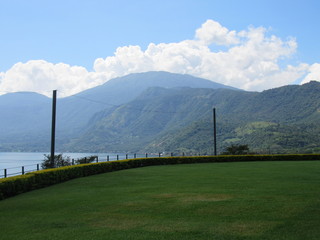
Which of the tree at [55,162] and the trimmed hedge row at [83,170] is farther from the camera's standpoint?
the tree at [55,162]

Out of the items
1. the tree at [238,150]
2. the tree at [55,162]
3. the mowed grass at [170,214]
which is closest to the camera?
the mowed grass at [170,214]

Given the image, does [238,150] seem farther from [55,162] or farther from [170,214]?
[170,214]

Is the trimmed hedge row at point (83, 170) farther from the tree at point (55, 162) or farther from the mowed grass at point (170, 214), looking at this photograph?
the tree at point (55, 162)

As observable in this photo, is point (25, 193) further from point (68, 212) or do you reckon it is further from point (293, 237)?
point (293, 237)

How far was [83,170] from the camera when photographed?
2436cm

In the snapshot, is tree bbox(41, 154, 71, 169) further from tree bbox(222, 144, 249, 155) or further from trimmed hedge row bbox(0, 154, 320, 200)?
tree bbox(222, 144, 249, 155)

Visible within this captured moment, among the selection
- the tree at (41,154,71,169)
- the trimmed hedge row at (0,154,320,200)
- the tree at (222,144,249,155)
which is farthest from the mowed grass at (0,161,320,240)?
the tree at (222,144,249,155)

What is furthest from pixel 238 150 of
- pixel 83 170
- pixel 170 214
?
pixel 170 214

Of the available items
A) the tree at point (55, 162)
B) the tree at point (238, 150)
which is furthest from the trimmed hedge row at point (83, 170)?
the tree at point (238, 150)

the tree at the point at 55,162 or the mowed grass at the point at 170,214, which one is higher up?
the tree at the point at 55,162

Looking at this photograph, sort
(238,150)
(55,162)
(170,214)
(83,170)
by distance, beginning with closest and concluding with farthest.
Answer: (170,214) < (83,170) < (55,162) < (238,150)

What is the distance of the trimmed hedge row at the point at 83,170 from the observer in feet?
53.6

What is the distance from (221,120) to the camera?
16112 cm

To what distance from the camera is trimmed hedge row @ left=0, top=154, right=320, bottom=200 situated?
16325 mm
